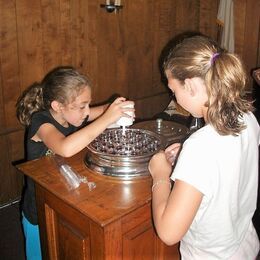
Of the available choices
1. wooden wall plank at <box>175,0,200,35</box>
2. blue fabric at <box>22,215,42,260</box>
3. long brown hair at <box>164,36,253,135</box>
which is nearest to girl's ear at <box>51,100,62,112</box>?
blue fabric at <box>22,215,42,260</box>

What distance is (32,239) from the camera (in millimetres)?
1646

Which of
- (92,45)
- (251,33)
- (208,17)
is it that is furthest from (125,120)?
(251,33)

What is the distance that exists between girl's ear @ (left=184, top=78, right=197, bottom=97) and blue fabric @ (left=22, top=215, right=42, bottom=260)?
1.03 metres

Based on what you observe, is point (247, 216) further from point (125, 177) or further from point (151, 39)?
point (151, 39)

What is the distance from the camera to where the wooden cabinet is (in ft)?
3.62

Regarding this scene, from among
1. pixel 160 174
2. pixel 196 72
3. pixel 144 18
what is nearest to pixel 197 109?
pixel 196 72

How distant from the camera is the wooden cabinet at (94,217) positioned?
1104mm

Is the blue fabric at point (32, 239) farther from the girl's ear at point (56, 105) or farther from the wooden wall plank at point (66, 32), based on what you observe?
the wooden wall plank at point (66, 32)

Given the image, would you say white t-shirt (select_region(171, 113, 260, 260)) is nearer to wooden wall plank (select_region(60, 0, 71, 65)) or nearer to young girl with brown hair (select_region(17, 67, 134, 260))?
young girl with brown hair (select_region(17, 67, 134, 260))

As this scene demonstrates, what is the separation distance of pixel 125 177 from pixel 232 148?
439 millimetres

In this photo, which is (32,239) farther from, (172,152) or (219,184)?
(219,184)

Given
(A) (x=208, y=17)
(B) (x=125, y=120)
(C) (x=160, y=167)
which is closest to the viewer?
(C) (x=160, y=167)

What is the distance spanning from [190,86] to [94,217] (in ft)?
1.61

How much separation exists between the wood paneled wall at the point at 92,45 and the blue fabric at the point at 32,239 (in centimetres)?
111
